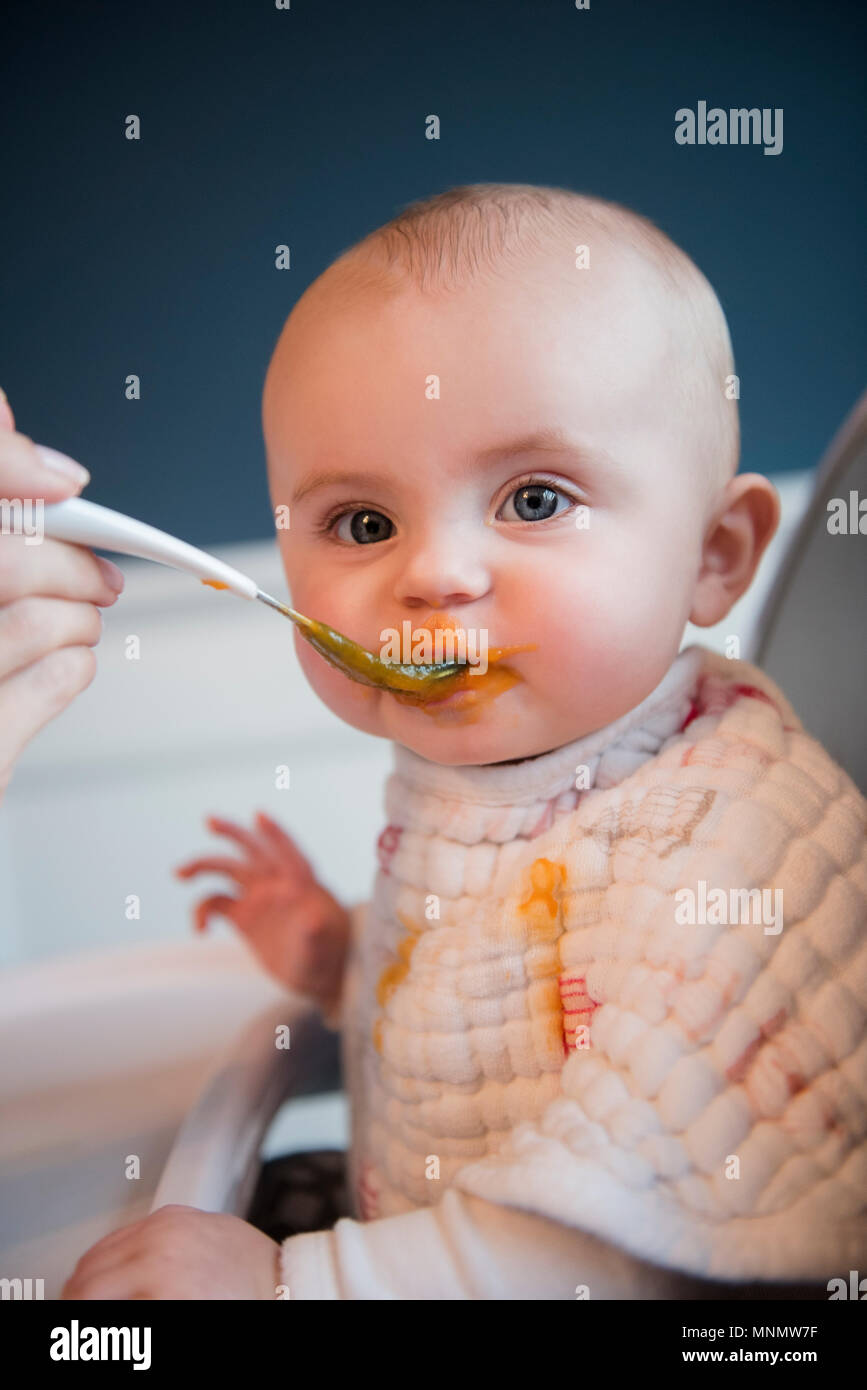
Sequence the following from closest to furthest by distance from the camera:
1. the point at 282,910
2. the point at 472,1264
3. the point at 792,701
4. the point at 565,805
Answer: the point at 472,1264 < the point at 565,805 < the point at 792,701 < the point at 282,910

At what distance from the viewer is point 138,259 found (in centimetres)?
52

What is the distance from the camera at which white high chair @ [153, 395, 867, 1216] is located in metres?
0.50

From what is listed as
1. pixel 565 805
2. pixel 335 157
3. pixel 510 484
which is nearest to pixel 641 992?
pixel 565 805

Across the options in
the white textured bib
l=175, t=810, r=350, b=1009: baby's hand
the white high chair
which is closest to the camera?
the white textured bib

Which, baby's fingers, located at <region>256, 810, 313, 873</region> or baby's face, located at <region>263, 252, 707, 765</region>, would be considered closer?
baby's face, located at <region>263, 252, 707, 765</region>

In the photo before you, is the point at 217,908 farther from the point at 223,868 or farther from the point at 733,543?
the point at 733,543

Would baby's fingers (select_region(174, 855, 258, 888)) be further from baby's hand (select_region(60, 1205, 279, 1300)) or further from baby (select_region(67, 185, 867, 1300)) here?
baby's hand (select_region(60, 1205, 279, 1300))

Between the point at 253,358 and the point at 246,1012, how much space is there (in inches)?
17.7

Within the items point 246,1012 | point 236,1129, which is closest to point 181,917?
point 246,1012

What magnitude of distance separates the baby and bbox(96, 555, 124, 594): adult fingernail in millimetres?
90

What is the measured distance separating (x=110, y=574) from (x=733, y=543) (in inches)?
11.6

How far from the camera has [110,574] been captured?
1.46 ft

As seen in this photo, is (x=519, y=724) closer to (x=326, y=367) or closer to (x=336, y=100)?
(x=326, y=367)

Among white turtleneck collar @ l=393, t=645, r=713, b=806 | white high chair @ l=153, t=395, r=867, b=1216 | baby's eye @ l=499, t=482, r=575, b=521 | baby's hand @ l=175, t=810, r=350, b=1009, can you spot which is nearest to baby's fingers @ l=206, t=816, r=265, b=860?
baby's hand @ l=175, t=810, r=350, b=1009
